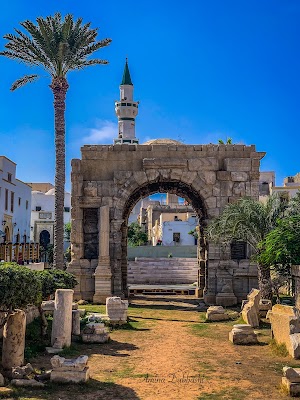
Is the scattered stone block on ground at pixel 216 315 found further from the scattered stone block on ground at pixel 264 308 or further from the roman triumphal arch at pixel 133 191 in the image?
the roman triumphal arch at pixel 133 191

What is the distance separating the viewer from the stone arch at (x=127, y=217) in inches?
827

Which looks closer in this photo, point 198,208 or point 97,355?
point 97,355

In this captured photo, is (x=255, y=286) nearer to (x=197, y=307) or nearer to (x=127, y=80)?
Answer: (x=197, y=307)

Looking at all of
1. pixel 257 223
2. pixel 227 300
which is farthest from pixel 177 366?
pixel 227 300

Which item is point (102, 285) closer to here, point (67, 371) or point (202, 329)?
point (202, 329)

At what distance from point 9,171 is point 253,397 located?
32.0m

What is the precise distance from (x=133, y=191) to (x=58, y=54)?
620 centimetres

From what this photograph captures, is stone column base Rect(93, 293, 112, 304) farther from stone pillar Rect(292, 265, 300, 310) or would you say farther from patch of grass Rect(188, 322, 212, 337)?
stone pillar Rect(292, 265, 300, 310)

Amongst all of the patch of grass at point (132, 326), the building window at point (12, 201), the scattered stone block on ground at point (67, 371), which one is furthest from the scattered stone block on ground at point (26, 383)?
the building window at point (12, 201)

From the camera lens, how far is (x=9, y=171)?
3722cm

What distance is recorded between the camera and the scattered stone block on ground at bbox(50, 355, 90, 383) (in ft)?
27.9

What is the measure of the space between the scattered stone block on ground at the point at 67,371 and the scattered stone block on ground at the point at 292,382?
10.7 ft

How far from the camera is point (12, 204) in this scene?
126 ft

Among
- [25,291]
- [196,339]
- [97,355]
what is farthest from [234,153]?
[25,291]
